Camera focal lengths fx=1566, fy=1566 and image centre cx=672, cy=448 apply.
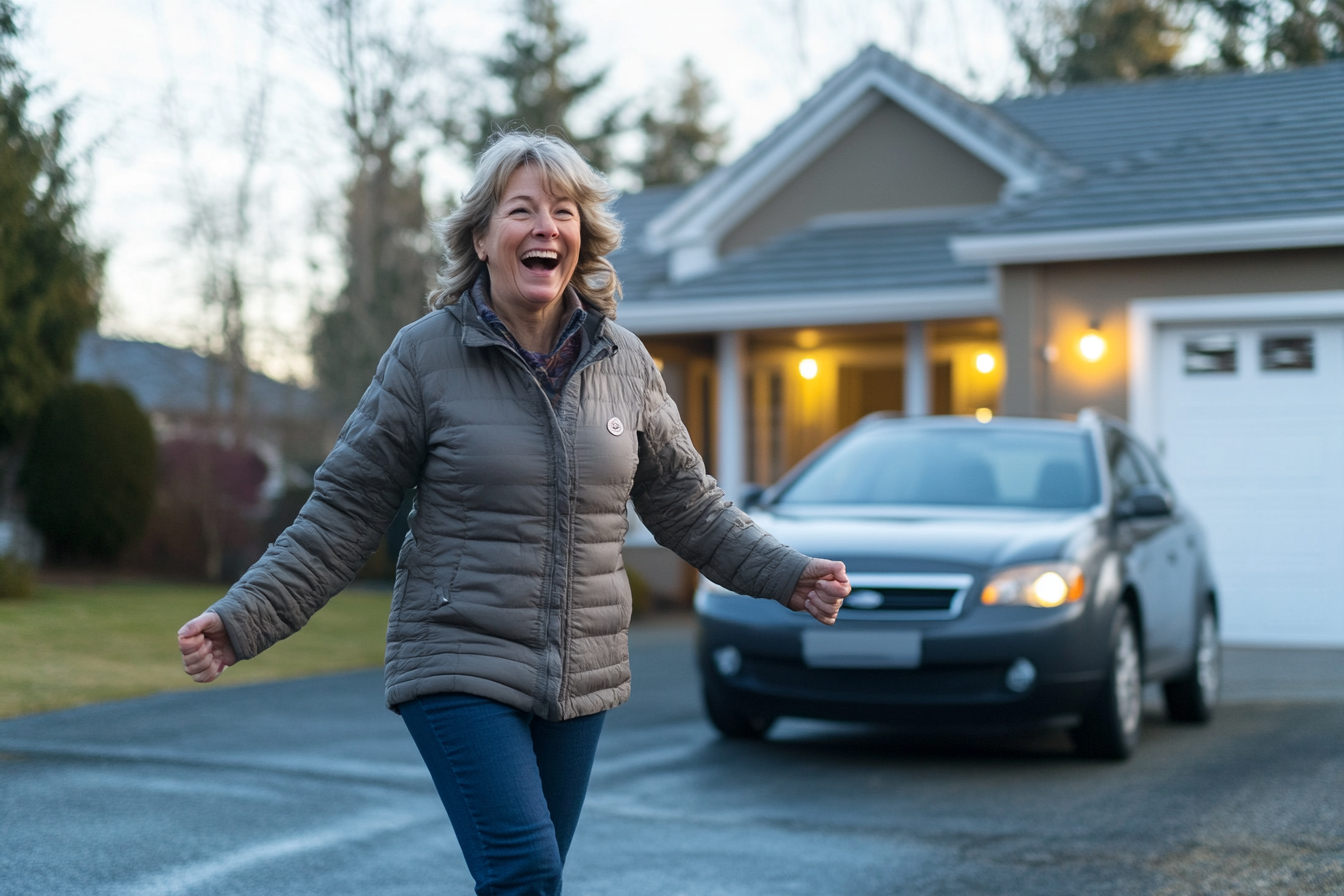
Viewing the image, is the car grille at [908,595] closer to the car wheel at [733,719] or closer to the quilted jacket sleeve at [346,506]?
the car wheel at [733,719]

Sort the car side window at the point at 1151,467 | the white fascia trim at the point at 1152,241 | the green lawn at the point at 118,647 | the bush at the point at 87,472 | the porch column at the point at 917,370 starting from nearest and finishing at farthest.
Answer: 1. the green lawn at the point at 118,647
2. the car side window at the point at 1151,467
3. the white fascia trim at the point at 1152,241
4. the porch column at the point at 917,370
5. the bush at the point at 87,472

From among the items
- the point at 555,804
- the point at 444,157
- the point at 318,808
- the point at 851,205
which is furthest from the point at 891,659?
the point at 444,157

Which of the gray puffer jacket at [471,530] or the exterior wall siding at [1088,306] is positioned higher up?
the exterior wall siding at [1088,306]

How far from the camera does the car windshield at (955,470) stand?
25.7 ft

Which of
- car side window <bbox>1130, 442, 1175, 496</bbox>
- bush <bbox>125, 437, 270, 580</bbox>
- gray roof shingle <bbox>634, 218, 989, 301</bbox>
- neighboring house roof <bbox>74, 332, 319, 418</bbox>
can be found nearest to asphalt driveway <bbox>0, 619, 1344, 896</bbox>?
car side window <bbox>1130, 442, 1175, 496</bbox>

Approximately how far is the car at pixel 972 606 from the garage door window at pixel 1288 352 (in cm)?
434

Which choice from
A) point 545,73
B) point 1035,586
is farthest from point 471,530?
point 545,73

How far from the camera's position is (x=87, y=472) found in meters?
16.9

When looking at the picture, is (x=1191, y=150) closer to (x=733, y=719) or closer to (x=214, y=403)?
(x=733, y=719)

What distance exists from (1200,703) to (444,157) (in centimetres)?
2631

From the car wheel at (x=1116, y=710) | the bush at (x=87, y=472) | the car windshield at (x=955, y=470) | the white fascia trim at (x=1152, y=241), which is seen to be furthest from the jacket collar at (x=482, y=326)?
the bush at (x=87, y=472)

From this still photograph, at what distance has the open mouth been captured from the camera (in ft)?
10.4

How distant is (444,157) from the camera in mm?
32562

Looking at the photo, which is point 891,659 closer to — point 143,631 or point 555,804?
point 555,804
